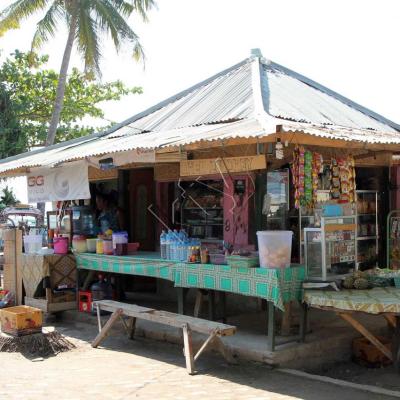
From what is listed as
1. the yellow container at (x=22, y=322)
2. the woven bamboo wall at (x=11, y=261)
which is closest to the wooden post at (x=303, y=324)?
the yellow container at (x=22, y=322)

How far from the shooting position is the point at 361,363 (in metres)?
7.18

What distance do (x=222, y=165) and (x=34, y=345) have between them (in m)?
3.36

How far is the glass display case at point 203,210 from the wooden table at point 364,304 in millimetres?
3304

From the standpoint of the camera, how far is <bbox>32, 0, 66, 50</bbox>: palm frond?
59.4 feet

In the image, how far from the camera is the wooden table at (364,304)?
19.0ft

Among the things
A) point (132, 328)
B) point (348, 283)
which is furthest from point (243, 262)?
point (132, 328)

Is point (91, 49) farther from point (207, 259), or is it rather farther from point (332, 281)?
point (332, 281)

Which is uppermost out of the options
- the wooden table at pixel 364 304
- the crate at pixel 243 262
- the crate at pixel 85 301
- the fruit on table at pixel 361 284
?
the crate at pixel 243 262

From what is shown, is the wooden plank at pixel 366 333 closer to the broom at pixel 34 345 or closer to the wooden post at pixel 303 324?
the wooden post at pixel 303 324

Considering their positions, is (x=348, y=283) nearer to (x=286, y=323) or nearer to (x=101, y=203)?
(x=286, y=323)

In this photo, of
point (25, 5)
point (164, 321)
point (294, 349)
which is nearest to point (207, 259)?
point (164, 321)

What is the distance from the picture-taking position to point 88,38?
58.1 ft

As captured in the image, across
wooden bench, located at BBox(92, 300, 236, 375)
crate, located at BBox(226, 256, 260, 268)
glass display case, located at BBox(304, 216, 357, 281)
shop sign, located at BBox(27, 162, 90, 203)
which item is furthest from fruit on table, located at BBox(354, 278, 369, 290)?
shop sign, located at BBox(27, 162, 90, 203)

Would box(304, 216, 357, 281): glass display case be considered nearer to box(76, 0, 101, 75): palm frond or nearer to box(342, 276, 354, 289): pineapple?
box(342, 276, 354, 289): pineapple
